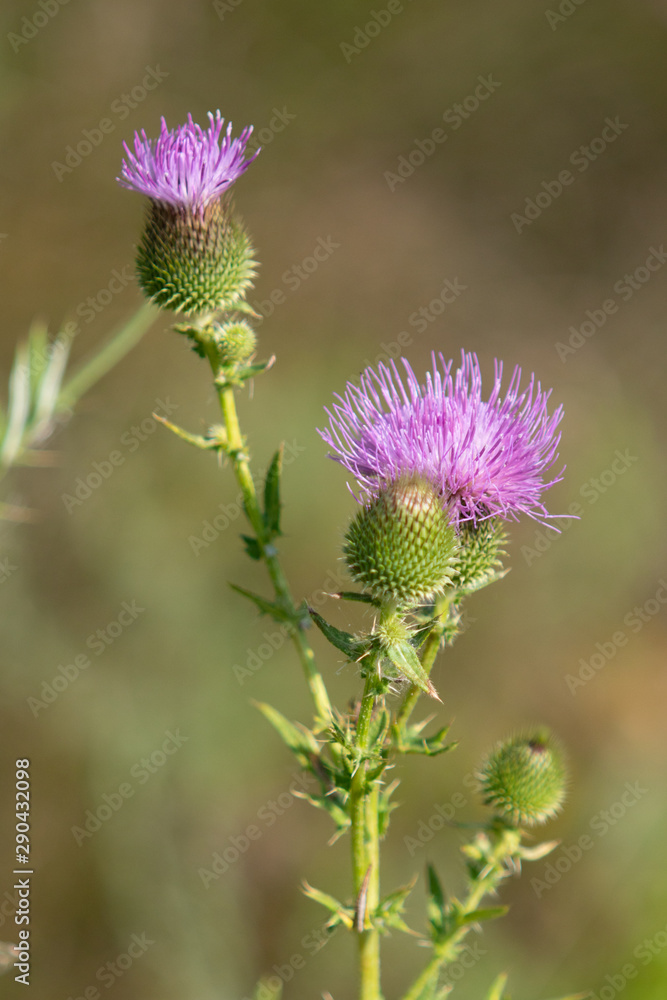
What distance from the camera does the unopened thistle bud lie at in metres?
3.25

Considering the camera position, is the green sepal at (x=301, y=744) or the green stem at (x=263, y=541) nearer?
the green sepal at (x=301, y=744)

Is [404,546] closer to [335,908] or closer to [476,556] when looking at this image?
[476,556]

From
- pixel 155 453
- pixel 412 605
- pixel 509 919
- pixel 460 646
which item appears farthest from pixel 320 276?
pixel 412 605

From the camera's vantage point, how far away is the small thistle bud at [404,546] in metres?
2.51
